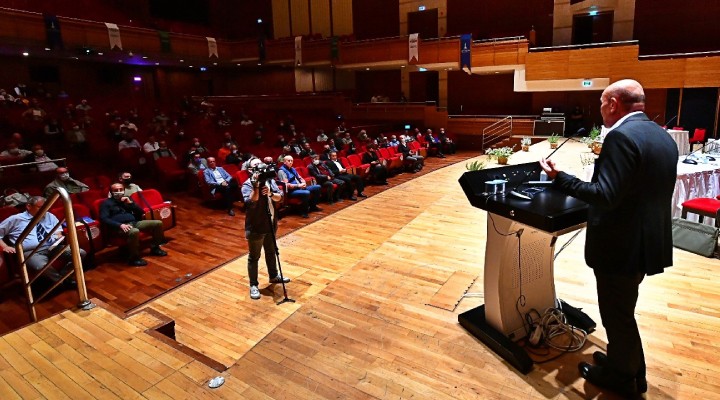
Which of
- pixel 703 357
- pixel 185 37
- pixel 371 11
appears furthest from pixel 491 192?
pixel 371 11

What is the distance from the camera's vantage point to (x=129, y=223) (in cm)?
410

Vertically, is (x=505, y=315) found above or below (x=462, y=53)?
below

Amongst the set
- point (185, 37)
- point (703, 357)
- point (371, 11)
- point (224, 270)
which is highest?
point (371, 11)

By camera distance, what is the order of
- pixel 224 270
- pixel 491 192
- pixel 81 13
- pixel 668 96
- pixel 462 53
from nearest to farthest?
pixel 491 192
pixel 224 270
pixel 668 96
pixel 462 53
pixel 81 13

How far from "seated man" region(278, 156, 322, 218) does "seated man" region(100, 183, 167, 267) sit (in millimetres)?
1604

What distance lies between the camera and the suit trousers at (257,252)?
125 inches

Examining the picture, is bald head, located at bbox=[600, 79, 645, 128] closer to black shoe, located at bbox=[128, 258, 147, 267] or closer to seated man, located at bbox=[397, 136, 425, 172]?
black shoe, located at bbox=[128, 258, 147, 267]

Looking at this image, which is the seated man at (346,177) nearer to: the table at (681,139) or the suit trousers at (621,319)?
the table at (681,139)

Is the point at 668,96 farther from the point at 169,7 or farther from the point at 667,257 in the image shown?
the point at 169,7

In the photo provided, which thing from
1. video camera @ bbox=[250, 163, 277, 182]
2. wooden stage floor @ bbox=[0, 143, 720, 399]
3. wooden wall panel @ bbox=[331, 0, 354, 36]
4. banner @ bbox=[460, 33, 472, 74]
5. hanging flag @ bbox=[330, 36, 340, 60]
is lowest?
wooden stage floor @ bbox=[0, 143, 720, 399]

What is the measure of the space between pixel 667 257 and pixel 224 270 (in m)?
3.26

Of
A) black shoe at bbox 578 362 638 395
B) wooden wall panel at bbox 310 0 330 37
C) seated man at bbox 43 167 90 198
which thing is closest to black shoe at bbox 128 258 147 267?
seated man at bbox 43 167 90 198

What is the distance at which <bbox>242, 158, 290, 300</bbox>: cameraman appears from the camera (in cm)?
296

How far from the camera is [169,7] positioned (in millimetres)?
13938
